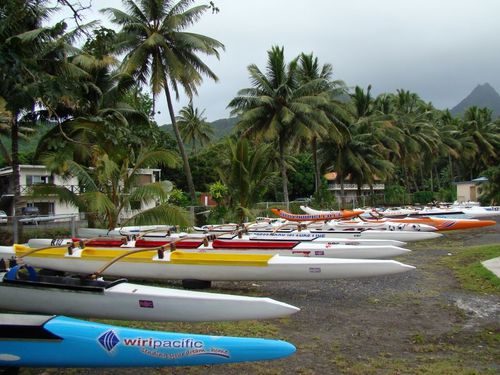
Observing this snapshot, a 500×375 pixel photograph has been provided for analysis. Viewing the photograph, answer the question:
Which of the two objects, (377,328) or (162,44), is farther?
(162,44)

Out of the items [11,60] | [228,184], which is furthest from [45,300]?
[228,184]

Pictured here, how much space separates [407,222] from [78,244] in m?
11.3

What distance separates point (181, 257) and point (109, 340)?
3939mm

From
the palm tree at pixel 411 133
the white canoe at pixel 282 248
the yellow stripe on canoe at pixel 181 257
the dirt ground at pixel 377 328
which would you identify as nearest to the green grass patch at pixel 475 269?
the dirt ground at pixel 377 328

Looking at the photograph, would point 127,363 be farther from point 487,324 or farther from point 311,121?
point 311,121

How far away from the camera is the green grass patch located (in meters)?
7.96

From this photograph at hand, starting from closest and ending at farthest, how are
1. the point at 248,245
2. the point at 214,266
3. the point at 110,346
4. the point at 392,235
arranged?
1. the point at 110,346
2. the point at 214,266
3. the point at 248,245
4. the point at 392,235

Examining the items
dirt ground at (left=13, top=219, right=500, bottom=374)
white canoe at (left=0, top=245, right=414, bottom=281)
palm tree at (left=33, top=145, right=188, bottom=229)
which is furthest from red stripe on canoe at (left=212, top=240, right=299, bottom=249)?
palm tree at (left=33, top=145, right=188, bottom=229)

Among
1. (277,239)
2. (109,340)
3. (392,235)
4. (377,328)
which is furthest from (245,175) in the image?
(109,340)

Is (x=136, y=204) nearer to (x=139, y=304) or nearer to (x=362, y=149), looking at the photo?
(x=139, y=304)

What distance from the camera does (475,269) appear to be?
9359mm

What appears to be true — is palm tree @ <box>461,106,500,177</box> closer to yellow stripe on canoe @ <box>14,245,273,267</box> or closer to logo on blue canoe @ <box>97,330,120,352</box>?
yellow stripe on canoe @ <box>14,245,273,267</box>

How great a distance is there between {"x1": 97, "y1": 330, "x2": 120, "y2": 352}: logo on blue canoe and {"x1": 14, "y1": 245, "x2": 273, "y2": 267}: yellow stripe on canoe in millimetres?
3712

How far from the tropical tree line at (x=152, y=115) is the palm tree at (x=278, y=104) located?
0.19ft
